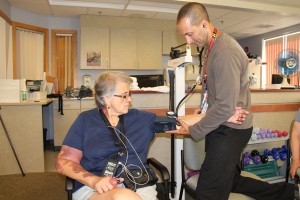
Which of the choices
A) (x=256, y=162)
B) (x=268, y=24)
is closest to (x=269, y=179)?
(x=256, y=162)

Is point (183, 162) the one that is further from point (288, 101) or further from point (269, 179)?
point (288, 101)

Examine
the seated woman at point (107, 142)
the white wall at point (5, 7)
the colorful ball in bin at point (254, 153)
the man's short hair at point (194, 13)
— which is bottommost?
the colorful ball in bin at point (254, 153)

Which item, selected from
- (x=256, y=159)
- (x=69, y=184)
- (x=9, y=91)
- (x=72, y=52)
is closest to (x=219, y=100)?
(x=69, y=184)

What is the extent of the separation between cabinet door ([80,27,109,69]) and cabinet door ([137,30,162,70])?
71 cm

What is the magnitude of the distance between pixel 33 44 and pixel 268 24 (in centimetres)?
516

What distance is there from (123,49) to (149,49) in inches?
22.7

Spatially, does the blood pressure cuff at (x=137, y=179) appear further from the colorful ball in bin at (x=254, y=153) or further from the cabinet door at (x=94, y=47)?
the cabinet door at (x=94, y=47)

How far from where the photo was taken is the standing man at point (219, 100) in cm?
139

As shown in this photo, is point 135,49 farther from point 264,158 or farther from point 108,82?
point 108,82

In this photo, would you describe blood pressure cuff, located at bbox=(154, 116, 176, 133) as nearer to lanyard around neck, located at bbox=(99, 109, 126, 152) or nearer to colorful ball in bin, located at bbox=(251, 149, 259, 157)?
lanyard around neck, located at bbox=(99, 109, 126, 152)

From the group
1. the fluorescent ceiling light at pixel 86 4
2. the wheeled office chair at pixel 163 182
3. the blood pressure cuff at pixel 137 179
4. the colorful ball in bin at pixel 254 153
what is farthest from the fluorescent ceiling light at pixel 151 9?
the blood pressure cuff at pixel 137 179

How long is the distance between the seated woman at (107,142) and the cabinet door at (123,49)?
395 centimetres

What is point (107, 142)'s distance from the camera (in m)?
1.48

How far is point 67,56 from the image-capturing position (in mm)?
5523
